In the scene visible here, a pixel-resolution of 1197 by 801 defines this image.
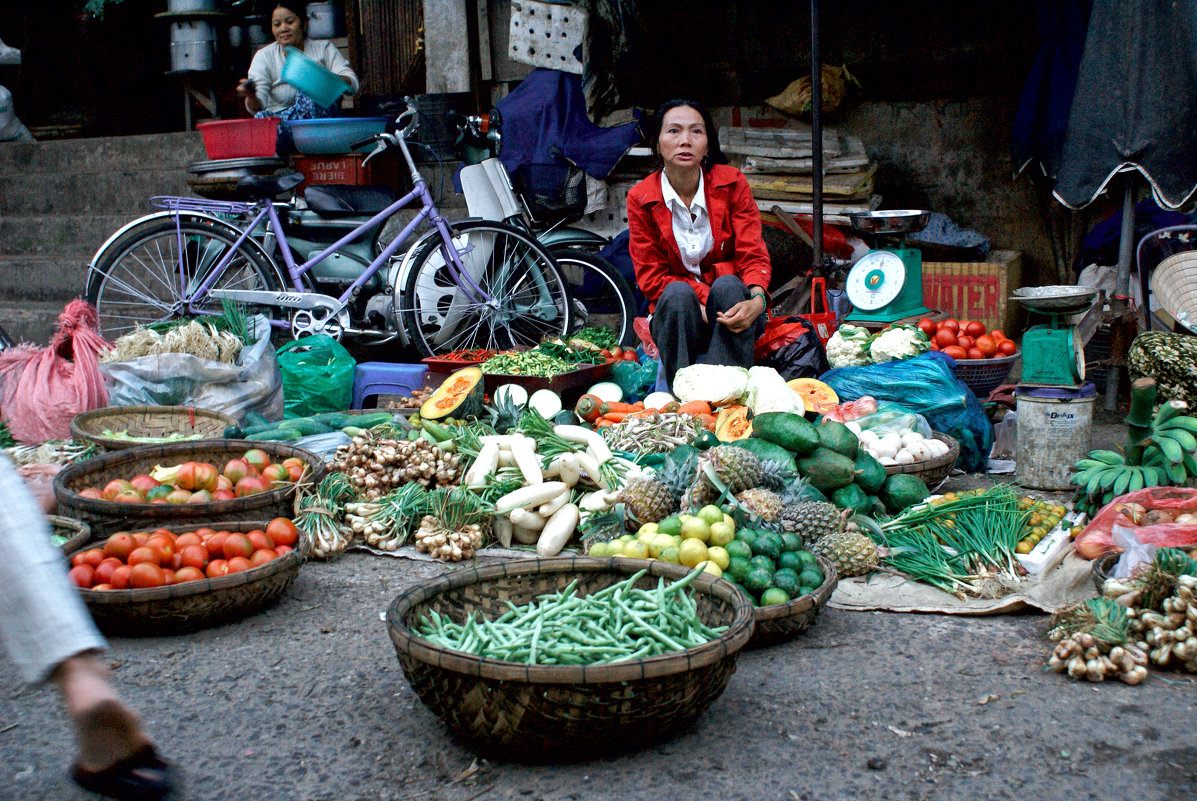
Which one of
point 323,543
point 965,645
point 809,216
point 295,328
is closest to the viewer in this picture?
point 965,645

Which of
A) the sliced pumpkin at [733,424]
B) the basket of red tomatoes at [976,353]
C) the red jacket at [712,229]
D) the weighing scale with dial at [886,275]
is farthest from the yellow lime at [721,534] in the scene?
the weighing scale with dial at [886,275]

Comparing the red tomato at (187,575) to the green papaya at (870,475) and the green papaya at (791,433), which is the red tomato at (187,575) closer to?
the green papaya at (791,433)

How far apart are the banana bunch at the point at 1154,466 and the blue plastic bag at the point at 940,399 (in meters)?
0.97

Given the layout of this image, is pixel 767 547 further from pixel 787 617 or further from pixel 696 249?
pixel 696 249

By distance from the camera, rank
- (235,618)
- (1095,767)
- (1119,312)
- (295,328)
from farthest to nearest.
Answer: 1. (295,328)
2. (1119,312)
3. (235,618)
4. (1095,767)

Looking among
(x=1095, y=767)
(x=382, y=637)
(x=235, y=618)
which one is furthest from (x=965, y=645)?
(x=235, y=618)

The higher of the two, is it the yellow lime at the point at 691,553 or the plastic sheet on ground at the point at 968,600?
the yellow lime at the point at 691,553

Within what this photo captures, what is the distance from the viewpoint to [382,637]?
3008mm

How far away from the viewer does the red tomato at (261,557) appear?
10.4 feet

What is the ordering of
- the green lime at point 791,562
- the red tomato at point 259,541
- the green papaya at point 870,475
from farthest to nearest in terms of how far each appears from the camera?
the green papaya at point 870,475 → the red tomato at point 259,541 → the green lime at point 791,562

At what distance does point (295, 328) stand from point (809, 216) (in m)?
3.67

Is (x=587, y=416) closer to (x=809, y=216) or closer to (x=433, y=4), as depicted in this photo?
(x=809, y=216)

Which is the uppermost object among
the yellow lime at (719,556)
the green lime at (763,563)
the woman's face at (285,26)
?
the woman's face at (285,26)

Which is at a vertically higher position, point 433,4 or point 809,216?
point 433,4
